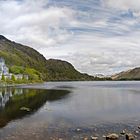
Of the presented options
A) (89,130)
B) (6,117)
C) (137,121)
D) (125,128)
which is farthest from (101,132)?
(6,117)

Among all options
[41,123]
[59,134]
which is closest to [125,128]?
[59,134]

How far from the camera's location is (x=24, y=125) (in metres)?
44.1

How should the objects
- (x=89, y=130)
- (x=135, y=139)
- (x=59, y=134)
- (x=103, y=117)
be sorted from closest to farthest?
(x=135, y=139), (x=59, y=134), (x=89, y=130), (x=103, y=117)

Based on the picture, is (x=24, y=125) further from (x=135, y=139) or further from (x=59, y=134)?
(x=135, y=139)

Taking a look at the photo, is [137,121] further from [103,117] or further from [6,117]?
[6,117]

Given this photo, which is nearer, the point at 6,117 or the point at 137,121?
the point at 137,121

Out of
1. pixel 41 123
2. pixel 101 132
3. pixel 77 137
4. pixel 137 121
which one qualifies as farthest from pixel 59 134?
pixel 137 121

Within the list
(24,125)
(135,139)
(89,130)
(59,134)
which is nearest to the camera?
(135,139)

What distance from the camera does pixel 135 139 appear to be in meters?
33.3

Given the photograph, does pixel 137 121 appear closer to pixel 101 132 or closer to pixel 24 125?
pixel 101 132

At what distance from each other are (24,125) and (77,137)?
12.4 metres

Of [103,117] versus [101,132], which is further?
[103,117]

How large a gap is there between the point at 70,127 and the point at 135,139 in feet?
38.0

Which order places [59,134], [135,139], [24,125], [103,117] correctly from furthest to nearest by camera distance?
[103,117], [24,125], [59,134], [135,139]
